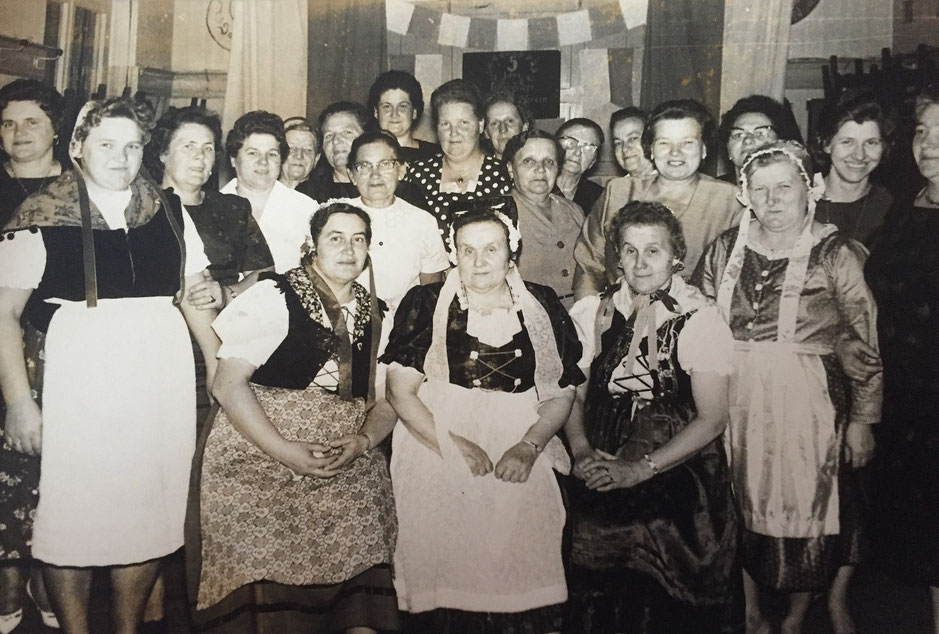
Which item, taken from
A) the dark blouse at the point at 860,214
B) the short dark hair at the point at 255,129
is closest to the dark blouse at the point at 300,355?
the short dark hair at the point at 255,129

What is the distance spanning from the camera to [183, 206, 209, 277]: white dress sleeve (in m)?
3.21

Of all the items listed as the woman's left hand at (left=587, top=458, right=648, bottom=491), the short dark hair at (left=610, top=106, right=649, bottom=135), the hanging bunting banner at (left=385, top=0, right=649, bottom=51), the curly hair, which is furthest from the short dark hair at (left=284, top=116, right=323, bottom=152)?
the woman's left hand at (left=587, top=458, right=648, bottom=491)

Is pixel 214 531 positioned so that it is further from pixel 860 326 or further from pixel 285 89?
pixel 860 326

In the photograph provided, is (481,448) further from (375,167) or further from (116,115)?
(116,115)

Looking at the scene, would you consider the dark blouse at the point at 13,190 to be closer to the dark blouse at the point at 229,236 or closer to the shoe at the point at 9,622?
the dark blouse at the point at 229,236

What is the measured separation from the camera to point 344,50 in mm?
3330

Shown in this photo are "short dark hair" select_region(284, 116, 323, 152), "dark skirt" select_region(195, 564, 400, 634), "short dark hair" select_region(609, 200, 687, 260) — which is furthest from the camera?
"short dark hair" select_region(284, 116, 323, 152)

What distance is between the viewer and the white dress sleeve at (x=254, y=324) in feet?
10.0

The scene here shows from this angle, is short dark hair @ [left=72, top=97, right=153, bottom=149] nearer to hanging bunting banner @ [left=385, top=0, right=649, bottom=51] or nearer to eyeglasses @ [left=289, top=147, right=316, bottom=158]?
eyeglasses @ [left=289, top=147, right=316, bottom=158]

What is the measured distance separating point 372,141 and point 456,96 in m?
0.38

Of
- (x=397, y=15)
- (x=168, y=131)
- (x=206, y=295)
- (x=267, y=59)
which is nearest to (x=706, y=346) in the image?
(x=397, y=15)

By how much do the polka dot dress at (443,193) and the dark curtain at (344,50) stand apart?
1.33ft

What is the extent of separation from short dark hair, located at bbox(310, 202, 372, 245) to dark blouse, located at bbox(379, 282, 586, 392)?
0.31m

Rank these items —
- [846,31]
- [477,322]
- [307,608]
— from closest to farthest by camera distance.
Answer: [307,608], [477,322], [846,31]
